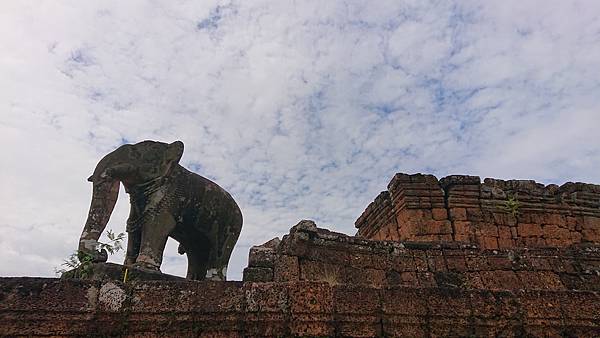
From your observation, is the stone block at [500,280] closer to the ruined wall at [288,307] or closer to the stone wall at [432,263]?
the stone wall at [432,263]

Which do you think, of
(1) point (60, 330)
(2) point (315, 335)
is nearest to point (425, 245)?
(2) point (315, 335)

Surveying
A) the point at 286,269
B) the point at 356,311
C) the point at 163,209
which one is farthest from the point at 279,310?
the point at 163,209

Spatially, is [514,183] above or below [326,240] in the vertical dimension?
above

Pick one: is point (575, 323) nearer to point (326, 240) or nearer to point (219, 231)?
point (326, 240)

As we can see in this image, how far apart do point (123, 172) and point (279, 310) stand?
10.4 feet

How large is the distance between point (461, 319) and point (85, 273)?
12.1ft

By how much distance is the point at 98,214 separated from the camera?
238 inches

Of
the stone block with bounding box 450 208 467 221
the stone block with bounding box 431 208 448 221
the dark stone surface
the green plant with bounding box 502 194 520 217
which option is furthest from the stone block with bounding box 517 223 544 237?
the dark stone surface

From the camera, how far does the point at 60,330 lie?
3.91 m

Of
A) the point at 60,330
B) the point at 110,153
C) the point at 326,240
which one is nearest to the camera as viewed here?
the point at 60,330

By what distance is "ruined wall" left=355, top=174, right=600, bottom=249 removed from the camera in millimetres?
9938

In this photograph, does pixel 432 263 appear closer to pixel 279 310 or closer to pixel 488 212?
pixel 488 212

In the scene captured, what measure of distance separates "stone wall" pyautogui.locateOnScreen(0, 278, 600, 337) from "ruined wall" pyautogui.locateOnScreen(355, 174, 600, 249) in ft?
16.7

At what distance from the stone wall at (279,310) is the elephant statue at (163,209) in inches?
63.0
